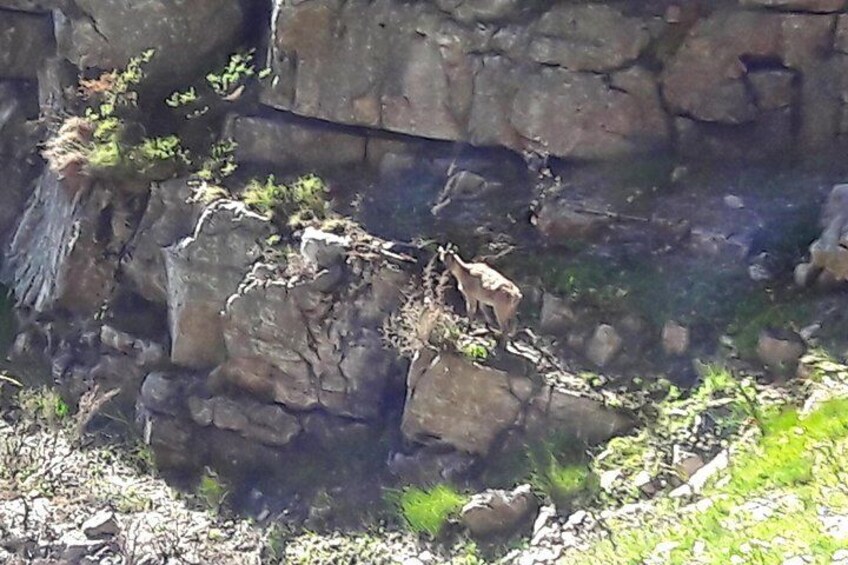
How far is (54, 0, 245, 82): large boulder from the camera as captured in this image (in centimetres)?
1298

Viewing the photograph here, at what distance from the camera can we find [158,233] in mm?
12477

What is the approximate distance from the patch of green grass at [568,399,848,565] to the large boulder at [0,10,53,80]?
1191 centimetres

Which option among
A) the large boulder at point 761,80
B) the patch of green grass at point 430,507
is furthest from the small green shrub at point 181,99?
the patch of green grass at point 430,507

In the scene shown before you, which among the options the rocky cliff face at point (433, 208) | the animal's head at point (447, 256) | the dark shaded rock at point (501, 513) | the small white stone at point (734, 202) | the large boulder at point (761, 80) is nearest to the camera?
the dark shaded rock at point (501, 513)

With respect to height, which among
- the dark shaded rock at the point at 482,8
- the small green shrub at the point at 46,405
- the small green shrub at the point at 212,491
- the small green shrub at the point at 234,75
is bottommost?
the small green shrub at the point at 212,491

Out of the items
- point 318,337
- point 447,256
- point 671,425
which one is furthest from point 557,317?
point 318,337

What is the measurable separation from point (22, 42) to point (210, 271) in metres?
6.58

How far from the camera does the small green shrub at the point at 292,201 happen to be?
1145cm

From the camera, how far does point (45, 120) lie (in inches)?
564

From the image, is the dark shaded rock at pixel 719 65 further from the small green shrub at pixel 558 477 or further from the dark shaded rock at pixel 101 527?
the dark shaded rock at pixel 101 527

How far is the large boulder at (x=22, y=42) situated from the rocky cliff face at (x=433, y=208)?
3290 mm

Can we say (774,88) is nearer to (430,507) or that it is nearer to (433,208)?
(433,208)

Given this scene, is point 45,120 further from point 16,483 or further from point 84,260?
point 16,483

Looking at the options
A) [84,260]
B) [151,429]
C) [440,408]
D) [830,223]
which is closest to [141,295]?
[84,260]
